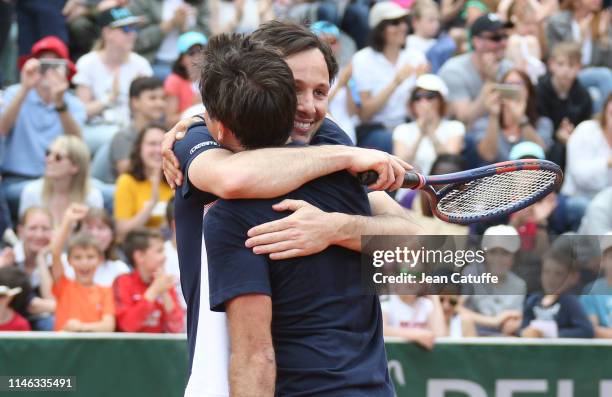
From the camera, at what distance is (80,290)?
6363 millimetres

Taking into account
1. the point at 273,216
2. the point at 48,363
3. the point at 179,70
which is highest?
the point at 179,70

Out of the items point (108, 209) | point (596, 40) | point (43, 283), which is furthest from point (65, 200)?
point (596, 40)

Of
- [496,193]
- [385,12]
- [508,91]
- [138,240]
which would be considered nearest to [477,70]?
[508,91]

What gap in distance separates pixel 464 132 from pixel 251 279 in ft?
20.0

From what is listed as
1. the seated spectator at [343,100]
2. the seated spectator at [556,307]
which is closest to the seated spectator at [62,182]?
the seated spectator at [343,100]

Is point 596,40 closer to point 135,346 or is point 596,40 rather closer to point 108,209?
point 108,209

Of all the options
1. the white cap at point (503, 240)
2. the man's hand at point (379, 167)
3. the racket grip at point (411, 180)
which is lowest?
the white cap at point (503, 240)

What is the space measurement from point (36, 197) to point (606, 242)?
3727 mm

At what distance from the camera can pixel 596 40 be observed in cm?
1072

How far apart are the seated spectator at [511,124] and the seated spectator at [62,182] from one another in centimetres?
299

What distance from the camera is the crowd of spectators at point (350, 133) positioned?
20.1 ft

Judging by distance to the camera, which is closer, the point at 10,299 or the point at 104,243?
the point at 10,299

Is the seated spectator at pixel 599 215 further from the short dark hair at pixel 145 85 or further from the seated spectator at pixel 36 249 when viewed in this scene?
the seated spectator at pixel 36 249

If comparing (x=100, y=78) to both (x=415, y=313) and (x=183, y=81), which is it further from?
(x=415, y=313)
